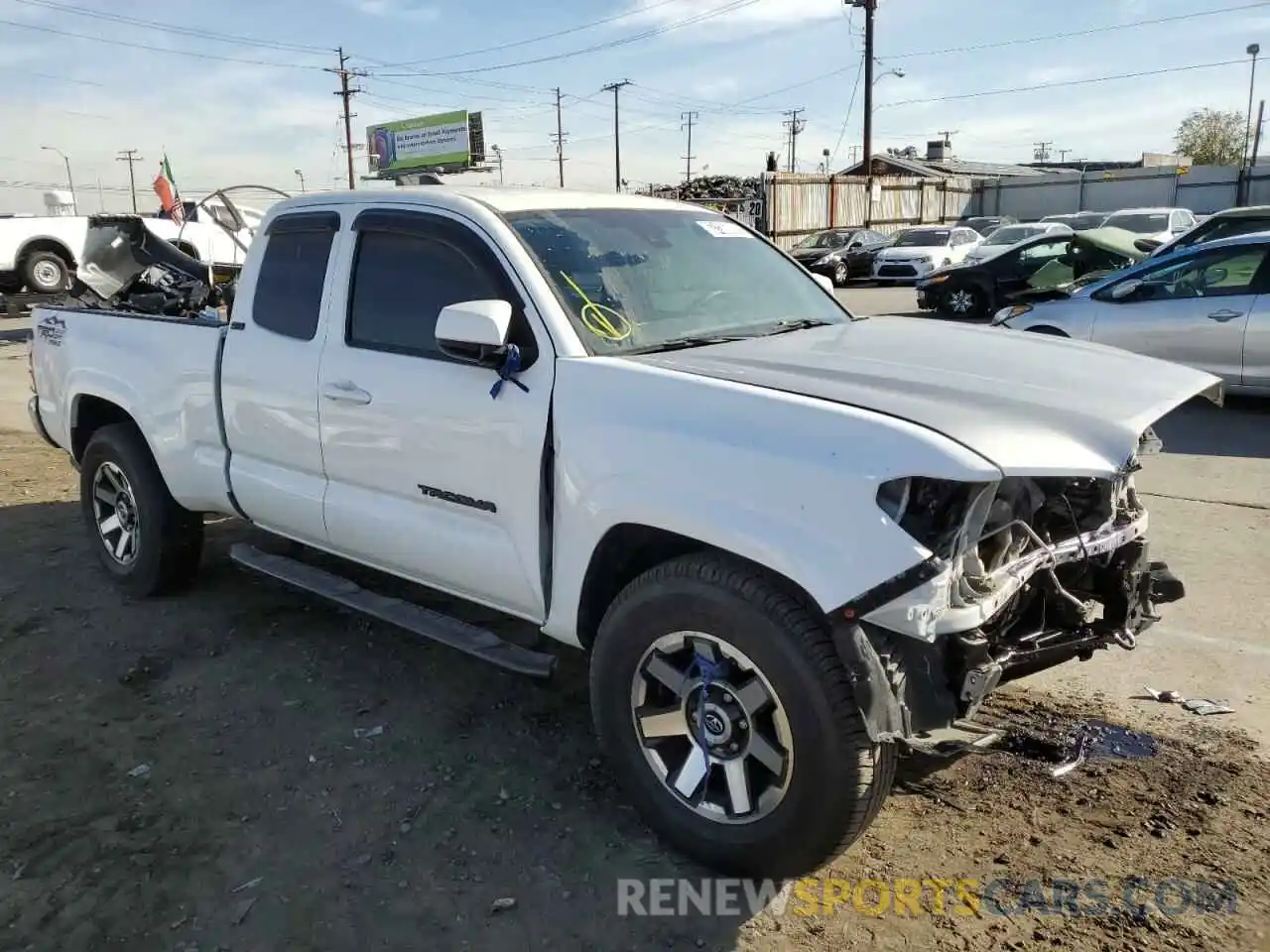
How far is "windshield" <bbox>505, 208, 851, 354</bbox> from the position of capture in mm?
3398

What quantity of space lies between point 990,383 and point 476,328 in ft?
5.04

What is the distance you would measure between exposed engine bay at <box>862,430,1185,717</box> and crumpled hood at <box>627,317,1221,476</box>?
0.51ft

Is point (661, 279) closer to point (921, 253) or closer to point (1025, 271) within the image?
point (1025, 271)

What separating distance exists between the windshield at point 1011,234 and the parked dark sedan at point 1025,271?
33.6ft

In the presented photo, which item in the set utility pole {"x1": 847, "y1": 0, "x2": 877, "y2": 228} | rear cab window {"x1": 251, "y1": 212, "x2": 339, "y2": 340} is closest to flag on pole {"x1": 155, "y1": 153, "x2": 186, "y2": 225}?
rear cab window {"x1": 251, "y1": 212, "x2": 339, "y2": 340}

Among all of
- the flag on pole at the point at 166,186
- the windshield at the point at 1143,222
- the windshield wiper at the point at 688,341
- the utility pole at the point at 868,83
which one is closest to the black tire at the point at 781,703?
the windshield wiper at the point at 688,341

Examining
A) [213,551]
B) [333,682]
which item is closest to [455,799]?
[333,682]

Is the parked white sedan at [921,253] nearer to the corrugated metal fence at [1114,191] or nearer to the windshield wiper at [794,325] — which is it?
the windshield wiper at [794,325]

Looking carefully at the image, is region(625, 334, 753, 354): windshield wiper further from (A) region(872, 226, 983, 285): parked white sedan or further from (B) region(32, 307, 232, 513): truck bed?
(A) region(872, 226, 983, 285): parked white sedan

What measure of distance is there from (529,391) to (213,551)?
3.64 m

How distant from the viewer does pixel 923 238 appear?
26562 millimetres

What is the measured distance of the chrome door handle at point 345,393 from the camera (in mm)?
3756

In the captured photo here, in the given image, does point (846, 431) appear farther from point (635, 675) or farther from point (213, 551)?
point (213, 551)

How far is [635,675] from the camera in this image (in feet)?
9.78
